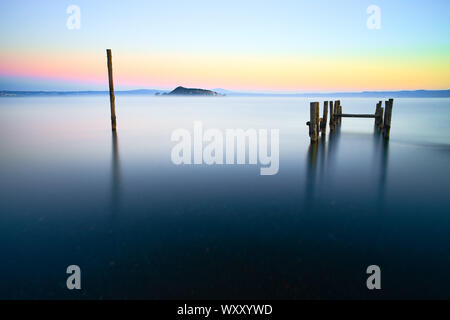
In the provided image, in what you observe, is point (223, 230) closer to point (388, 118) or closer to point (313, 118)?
point (313, 118)

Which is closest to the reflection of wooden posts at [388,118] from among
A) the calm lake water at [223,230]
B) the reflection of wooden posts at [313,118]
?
the reflection of wooden posts at [313,118]

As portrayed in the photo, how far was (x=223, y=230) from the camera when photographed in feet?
14.6

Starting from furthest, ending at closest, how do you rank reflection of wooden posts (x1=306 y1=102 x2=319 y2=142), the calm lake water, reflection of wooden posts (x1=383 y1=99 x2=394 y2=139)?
1. reflection of wooden posts (x1=383 y1=99 x2=394 y2=139)
2. reflection of wooden posts (x1=306 y1=102 x2=319 y2=142)
3. the calm lake water

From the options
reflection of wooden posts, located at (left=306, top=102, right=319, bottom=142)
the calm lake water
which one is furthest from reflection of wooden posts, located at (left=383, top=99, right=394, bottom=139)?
the calm lake water

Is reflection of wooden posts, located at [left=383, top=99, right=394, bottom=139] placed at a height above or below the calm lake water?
above

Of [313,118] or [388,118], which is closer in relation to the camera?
[313,118]

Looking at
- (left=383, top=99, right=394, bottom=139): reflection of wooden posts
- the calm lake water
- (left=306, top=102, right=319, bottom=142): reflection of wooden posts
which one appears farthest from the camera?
(left=383, top=99, right=394, bottom=139): reflection of wooden posts

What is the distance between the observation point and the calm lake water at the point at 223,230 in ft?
10.4

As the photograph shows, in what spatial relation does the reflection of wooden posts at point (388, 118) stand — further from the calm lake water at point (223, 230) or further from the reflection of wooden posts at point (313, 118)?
the calm lake water at point (223, 230)

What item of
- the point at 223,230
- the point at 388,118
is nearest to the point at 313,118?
the point at 388,118

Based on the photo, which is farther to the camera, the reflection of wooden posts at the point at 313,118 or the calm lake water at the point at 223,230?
the reflection of wooden posts at the point at 313,118

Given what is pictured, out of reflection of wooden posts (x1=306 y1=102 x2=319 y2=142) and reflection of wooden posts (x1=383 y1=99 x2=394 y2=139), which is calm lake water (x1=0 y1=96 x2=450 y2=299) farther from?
reflection of wooden posts (x1=383 y1=99 x2=394 y2=139)

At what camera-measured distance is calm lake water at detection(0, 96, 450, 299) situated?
125 inches
